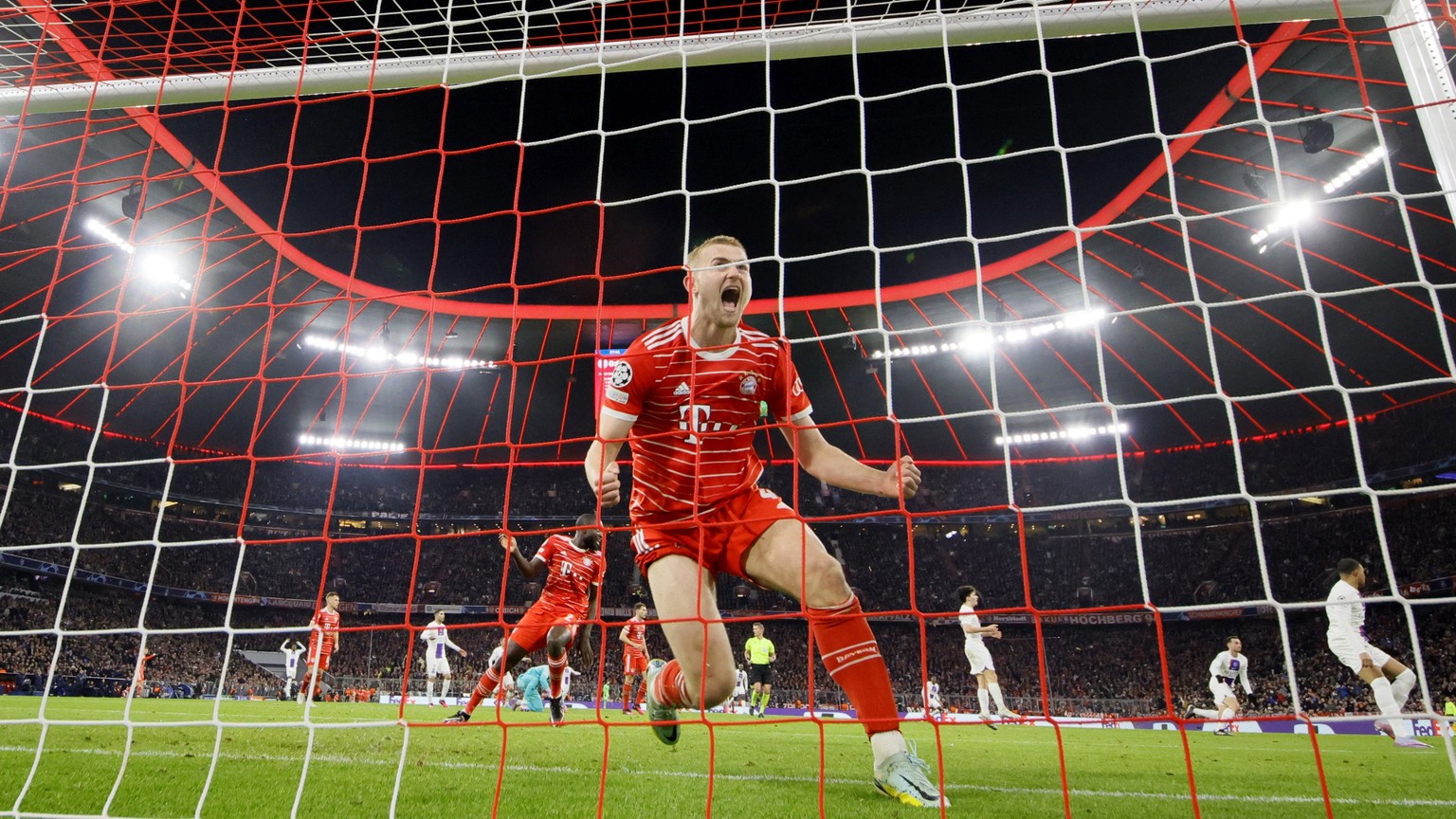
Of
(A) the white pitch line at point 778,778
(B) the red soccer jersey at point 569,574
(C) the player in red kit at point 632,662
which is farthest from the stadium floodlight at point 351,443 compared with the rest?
(A) the white pitch line at point 778,778

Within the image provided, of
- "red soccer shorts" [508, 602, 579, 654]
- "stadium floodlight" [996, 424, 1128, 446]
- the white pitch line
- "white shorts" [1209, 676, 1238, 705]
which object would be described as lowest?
the white pitch line

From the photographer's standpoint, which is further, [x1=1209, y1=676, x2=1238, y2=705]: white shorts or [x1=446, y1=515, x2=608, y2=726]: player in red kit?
[x1=1209, y1=676, x2=1238, y2=705]: white shorts

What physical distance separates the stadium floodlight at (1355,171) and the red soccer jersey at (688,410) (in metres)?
12.8

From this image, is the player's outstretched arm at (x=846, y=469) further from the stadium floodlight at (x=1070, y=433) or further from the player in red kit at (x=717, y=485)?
the stadium floodlight at (x=1070, y=433)

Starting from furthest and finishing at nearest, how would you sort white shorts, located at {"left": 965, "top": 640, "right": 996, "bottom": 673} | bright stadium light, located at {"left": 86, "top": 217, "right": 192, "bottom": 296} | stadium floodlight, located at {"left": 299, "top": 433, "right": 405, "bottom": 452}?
stadium floodlight, located at {"left": 299, "top": 433, "right": 405, "bottom": 452} < bright stadium light, located at {"left": 86, "top": 217, "right": 192, "bottom": 296} < white shorts, located at {"left": 965, "top": 640, "right": 996, "bottom": 673}

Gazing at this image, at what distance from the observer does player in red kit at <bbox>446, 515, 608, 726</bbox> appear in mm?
7008

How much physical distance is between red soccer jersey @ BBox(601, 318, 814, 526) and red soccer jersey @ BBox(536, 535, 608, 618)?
3.89 m

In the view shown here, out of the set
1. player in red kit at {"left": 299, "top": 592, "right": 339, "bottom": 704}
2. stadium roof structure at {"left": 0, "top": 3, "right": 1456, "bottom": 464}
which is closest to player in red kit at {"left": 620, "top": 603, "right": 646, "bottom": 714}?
player in red kit at {"left": 299, "top": 592, "right": 339, "bottom": 704}

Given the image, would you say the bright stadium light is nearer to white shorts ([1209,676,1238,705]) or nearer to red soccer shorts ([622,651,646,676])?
red soccer shorts ([622,651,646,676])

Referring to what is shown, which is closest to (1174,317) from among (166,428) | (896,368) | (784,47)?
(896,368)

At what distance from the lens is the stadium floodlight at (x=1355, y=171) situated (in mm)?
12094

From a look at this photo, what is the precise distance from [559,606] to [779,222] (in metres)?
7.13

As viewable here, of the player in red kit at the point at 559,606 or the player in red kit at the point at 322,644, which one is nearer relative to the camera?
the player in red kit at the point at 559,606

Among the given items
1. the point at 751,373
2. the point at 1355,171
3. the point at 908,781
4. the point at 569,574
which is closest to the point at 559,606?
the point at 569,574
